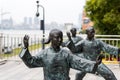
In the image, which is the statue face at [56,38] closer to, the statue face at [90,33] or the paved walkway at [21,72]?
the statue face at [90,33]

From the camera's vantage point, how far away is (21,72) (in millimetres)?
15047

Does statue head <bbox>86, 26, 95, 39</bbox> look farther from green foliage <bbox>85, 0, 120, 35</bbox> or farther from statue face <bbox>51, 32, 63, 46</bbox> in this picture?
green foliage <bbox>85, 0, 120, 35</bbox>

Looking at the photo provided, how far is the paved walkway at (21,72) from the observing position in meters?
13.5

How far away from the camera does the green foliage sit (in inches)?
767

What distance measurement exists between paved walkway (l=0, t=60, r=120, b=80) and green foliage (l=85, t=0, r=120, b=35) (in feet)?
11.0

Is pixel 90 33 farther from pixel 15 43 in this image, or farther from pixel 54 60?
pixel 15 43

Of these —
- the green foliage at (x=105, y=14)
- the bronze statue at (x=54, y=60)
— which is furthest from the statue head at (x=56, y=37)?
the green foliage at (x=105, y=14)

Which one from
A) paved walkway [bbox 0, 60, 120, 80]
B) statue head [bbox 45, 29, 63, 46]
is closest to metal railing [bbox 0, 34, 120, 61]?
paved walkway [bbox 0, 60, 120, 80]

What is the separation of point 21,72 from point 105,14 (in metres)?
6.45

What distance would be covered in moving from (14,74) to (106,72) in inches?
256

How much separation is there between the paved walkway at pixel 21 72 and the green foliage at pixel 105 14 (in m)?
3.36

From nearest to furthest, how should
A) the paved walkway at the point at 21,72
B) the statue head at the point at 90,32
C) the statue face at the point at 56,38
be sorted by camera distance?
the statue face at the point at 56,38 → the statue head at the point at 90,32 → the paved walkway at the point at 21,72

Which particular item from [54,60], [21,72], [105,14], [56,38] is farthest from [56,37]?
[105,14]

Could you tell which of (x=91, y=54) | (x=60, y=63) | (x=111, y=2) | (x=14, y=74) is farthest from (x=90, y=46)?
(x=111, y=2)
